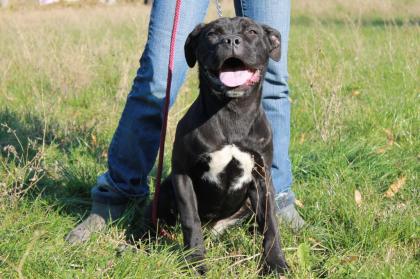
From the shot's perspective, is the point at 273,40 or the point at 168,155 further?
the point at 168,155

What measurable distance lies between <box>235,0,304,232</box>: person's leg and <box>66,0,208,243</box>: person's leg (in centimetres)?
28

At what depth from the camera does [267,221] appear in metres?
2.90

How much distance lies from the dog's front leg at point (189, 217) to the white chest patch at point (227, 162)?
0.36 ft

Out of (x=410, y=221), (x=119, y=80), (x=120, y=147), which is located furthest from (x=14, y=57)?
(x=410, y=221)

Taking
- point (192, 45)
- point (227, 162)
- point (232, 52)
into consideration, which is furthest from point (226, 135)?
point (192, 45)

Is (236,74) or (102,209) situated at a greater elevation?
(236,74)

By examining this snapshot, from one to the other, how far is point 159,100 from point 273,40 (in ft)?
2.20

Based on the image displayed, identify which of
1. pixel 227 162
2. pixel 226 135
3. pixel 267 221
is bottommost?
pixel 267 221

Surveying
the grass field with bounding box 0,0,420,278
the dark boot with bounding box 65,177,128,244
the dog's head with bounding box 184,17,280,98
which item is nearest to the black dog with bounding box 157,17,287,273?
the dog's head with bounding box 184,17,280,98

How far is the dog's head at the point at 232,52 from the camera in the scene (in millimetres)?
2680

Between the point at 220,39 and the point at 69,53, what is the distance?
157 inches

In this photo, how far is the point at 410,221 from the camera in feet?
9.91

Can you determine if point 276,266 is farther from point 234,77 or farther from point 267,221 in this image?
point 234,77

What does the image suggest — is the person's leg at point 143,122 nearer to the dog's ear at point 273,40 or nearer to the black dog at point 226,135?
the black dog at point 226,135
